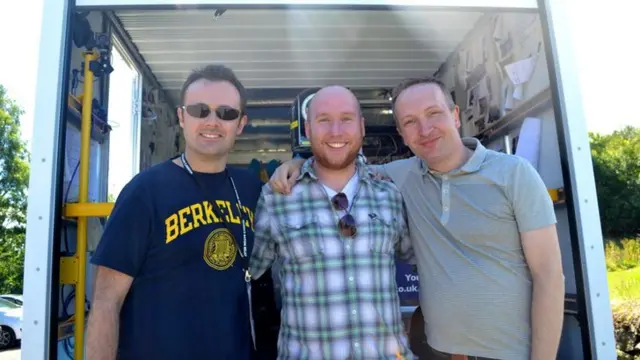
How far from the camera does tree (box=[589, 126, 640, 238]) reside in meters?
20.3

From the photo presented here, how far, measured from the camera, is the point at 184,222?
171cm

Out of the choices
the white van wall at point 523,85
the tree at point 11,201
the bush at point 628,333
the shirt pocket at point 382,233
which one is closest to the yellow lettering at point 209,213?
the shirt pocket at point 382,233

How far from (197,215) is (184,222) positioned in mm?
53

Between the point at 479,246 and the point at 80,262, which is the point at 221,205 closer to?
the point at 80,262

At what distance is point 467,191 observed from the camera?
70.2 inches

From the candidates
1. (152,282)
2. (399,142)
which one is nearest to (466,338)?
(152,282)

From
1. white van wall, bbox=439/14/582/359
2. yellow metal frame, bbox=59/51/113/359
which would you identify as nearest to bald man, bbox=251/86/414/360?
yellow metal frame, bbox=59/51/113/359

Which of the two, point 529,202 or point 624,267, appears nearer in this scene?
point 529,202

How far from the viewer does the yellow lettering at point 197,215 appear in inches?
67.7

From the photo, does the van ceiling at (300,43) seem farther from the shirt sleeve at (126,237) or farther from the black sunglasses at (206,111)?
the shirt sleeve at (126,237)

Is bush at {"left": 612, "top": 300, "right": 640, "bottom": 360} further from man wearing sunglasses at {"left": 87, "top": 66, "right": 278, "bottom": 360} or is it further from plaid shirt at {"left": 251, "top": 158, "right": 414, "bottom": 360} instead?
man wearing sunglasses at {"left": 87, "top": 66, "right": 278, "bottom": 360}

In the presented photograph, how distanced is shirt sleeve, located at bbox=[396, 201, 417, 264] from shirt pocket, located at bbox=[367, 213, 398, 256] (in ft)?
0.19

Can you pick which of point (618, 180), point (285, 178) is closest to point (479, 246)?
point (285, 178)

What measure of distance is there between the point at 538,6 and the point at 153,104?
3640 mm
